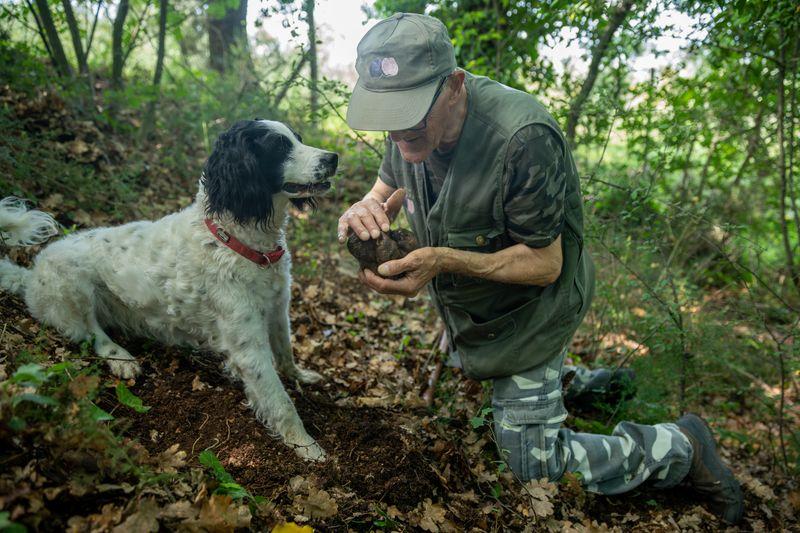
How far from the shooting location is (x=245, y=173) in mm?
3070

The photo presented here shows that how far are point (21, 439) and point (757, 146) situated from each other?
6535mm

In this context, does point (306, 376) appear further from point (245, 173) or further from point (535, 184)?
point (535, 184)

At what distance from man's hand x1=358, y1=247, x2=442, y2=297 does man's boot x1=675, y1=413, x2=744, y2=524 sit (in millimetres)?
2065

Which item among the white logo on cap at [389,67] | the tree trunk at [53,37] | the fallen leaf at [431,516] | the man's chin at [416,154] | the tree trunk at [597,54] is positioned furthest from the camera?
the tree trunk at [53,37]

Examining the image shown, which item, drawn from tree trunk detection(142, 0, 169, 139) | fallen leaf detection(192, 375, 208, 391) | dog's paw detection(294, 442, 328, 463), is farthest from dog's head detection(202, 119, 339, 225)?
tree trunk detection(142, 0, 169, 139)

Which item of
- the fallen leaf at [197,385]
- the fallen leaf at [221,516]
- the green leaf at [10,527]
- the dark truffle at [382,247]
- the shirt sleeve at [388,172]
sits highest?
the shirt sleeve at [388,172]

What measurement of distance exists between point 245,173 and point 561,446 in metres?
2.52

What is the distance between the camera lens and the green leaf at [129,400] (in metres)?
2.62

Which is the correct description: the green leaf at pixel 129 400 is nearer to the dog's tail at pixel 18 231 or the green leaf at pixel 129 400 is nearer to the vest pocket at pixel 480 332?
the dog's tail at pixel 18 231

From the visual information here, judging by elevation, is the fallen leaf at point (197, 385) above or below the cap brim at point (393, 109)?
below

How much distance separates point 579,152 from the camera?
8.50 m

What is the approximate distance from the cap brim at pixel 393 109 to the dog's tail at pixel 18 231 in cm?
231

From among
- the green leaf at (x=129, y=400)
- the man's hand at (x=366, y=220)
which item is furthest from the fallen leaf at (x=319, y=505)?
the man's hand at (x=366, y=220)

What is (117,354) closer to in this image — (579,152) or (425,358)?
(425,358)
